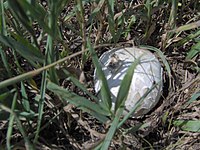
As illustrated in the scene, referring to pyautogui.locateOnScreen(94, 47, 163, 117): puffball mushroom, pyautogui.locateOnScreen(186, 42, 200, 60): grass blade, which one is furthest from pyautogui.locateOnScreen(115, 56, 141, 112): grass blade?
pyautogui.locateOnScreen(186, 42, 200, 60): grass blade

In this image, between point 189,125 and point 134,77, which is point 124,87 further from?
point 189,125

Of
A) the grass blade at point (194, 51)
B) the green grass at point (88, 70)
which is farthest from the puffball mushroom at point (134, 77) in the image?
the grass blade at point (194, 51)

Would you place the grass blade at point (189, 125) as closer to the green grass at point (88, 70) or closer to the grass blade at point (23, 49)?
the green grass at point (88, 70)

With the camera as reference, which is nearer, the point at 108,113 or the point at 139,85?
the point at 108,113

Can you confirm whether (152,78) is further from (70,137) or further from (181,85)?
(70,137)

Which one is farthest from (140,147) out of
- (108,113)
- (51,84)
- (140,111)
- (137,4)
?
(137,4)

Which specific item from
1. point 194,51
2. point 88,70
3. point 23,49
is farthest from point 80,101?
point 194,51
